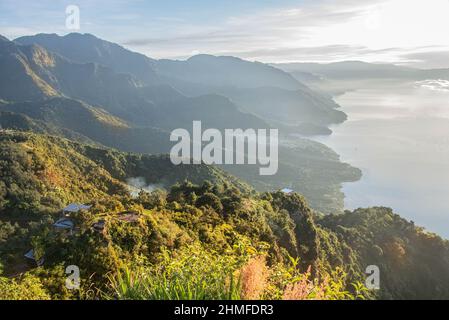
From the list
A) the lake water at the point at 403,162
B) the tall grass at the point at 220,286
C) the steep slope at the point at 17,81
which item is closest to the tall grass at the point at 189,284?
the tall grass at the point at 220,286

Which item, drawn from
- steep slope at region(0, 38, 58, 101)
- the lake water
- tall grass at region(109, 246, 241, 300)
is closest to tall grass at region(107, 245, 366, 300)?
tall grass at region(109, 246, 241, 300)

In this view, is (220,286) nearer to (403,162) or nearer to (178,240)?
(178,240)

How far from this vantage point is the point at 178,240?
40.8 feet

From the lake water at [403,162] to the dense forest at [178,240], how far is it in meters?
47.6

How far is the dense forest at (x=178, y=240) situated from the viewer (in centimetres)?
344

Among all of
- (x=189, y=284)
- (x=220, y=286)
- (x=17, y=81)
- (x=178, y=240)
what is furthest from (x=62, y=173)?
(x=17, y=81)

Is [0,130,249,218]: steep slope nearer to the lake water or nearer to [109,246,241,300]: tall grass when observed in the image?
[109,246,241,300]: tall grass

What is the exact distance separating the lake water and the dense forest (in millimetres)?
47608

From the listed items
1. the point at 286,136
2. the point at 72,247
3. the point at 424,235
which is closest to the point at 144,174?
the point at 424,235

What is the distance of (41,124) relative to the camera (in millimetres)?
109250

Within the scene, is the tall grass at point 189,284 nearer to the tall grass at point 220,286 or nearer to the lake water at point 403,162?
the tall grass at point 220,286

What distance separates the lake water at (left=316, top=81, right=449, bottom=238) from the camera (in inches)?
3469

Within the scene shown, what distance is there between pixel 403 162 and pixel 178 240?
122688 mm
